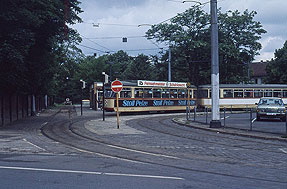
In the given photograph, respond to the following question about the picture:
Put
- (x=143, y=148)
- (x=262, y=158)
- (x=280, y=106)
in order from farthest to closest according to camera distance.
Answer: (x=280, y=106) → (x=143, y=148) → (x=262, y=158)

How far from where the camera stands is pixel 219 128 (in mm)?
18594

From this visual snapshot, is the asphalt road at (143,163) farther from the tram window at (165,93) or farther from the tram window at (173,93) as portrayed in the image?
the tram window at (173,93)

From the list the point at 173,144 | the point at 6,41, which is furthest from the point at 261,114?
the point at 6,41

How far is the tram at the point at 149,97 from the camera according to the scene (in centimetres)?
3134

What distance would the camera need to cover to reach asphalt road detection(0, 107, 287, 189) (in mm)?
6664

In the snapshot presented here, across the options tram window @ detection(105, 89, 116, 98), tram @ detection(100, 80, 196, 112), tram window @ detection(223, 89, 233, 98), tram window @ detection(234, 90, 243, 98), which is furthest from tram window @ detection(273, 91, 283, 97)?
tram window @ detection(105, 89, 116, 98)

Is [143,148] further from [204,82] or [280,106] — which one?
[204,82]

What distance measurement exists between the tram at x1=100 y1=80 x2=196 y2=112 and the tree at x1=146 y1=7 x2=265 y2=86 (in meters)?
10.7

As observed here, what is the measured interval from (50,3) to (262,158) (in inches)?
565

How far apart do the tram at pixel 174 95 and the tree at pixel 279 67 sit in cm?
2060

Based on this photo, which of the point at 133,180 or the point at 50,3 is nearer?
the point at 133,180

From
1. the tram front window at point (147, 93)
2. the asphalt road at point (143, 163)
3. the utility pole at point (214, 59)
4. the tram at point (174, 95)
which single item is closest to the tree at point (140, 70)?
the tram at point (174, 95)

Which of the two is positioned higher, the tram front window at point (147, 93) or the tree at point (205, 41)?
the tree at point (205, 41)

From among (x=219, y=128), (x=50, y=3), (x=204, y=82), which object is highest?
(x=50, y=3)
